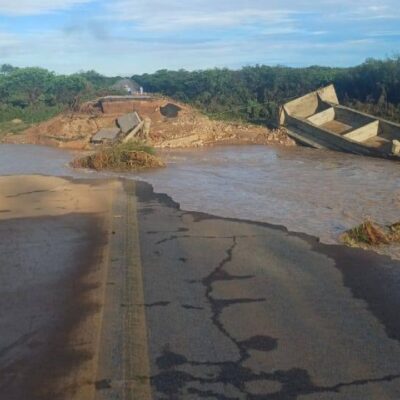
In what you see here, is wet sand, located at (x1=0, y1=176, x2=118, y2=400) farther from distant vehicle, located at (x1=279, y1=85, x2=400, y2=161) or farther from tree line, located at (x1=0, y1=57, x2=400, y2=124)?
tree line, located at (x1=0, y1=57, x2=400, y2=124)

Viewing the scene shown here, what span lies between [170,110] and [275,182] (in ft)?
41.5

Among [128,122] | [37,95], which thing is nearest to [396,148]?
[128,122]

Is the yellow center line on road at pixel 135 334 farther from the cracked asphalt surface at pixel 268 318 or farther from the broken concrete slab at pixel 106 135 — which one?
the broken concrete slab at pixel 106 135

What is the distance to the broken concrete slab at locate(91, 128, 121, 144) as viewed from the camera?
990 inches

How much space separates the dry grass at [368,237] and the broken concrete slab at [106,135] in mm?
16667

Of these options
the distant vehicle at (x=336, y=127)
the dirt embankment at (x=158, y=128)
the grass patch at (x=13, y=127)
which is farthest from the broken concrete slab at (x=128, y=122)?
the grass patch at (x=13, y=127)

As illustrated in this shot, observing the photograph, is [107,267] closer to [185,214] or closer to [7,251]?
[7,251]

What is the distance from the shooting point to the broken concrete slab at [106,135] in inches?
990

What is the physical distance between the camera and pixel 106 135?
25.5 metres

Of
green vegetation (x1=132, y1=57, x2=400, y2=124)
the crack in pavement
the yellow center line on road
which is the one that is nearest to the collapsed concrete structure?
green vegetation (x1=132, y1=57, x2=400, y2=124)

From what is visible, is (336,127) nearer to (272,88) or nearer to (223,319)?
(272,88)

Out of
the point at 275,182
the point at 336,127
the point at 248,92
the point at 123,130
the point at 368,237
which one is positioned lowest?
the point at 275,182

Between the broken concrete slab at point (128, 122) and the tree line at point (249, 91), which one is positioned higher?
the tree line at point (249, 91)

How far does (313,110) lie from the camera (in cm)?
2684
